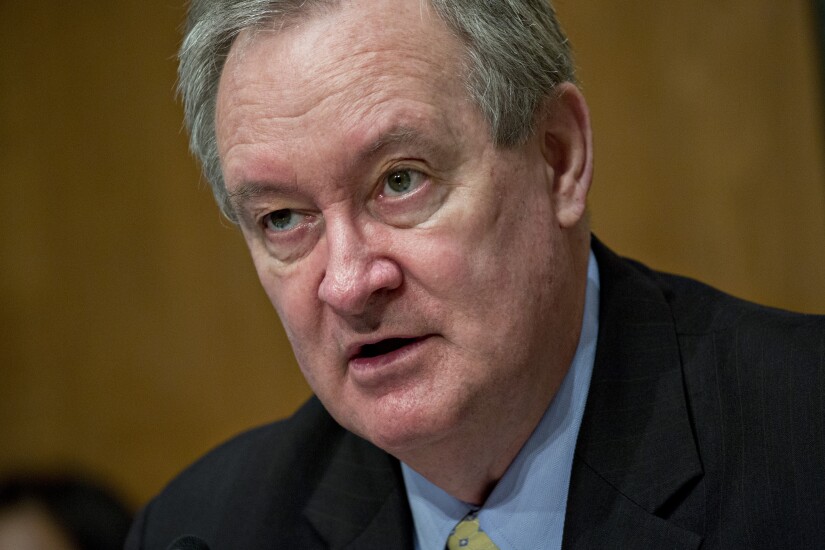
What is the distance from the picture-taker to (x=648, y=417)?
5.31 ft

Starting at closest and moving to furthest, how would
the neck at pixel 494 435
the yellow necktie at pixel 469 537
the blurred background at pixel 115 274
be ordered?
the neck at pixel 494 435, the yellow necktie at pixel 469 537, the blurred background at pixel 115 274

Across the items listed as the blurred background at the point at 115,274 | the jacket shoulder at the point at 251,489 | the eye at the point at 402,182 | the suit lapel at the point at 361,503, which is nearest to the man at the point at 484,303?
the eye at the point at 402,182

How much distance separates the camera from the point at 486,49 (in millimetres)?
1519

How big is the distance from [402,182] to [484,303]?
23 centimetres

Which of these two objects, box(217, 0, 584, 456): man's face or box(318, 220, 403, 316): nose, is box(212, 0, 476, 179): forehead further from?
box(318, 220, 403, 316): nose

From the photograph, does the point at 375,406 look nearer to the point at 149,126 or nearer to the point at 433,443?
the point at 433,443

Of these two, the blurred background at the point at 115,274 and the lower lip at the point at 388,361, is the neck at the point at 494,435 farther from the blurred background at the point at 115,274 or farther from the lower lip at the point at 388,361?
the blurred background at the point at 115,274

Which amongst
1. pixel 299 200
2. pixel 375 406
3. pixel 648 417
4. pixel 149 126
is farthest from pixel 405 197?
pixel 149 126

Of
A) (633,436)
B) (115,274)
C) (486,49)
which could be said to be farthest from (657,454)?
(115,274)

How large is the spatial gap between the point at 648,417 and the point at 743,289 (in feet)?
5.42

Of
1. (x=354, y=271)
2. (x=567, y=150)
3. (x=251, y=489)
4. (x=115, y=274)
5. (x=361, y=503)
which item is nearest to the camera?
(x=354, y=271)

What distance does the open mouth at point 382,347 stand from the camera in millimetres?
1526

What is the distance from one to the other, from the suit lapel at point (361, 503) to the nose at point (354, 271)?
51 centimetres

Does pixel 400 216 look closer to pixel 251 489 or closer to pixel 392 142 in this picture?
pixel 392 142
